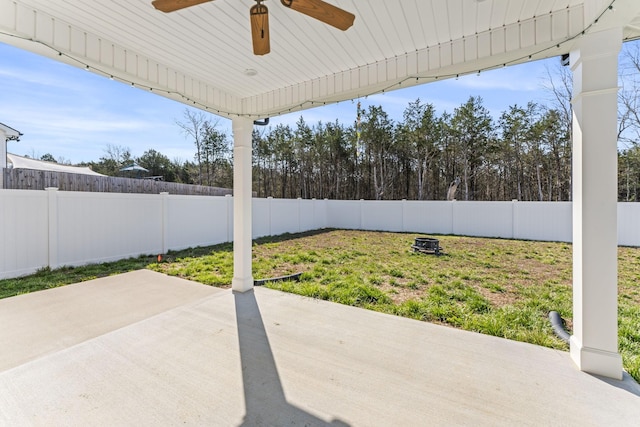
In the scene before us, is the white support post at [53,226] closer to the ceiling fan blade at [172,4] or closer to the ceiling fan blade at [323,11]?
the ceiling fan blade at [172,4]

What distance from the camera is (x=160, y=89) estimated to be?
3.23 meters

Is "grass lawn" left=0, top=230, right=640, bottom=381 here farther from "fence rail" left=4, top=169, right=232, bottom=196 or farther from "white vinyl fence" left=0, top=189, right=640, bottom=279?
"fence rail" left=4, top=169, right=232, bottom=196

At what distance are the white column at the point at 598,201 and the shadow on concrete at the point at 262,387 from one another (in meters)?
1.96

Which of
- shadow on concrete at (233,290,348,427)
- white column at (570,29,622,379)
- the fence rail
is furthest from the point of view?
the fence rail

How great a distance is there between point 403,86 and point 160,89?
2.69 m

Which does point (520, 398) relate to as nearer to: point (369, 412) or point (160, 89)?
point (369, 412)

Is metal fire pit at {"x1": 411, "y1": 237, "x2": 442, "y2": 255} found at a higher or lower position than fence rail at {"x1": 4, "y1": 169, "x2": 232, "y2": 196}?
lower

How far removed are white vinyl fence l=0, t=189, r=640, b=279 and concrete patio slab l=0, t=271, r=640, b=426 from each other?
7.98ft

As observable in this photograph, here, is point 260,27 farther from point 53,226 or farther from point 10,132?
point 10,132

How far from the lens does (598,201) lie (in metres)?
2.10

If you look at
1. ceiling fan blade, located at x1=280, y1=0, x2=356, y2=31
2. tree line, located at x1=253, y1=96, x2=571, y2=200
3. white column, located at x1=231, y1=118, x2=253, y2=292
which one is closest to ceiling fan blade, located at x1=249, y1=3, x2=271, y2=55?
ceiling fan blade, located at x1=280, y1=0, x2=356, y2=31

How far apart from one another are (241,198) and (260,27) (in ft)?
8.23

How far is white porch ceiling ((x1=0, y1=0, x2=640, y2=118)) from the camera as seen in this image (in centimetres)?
215

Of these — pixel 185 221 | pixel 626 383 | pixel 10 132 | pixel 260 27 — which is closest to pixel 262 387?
pixel 260 27
